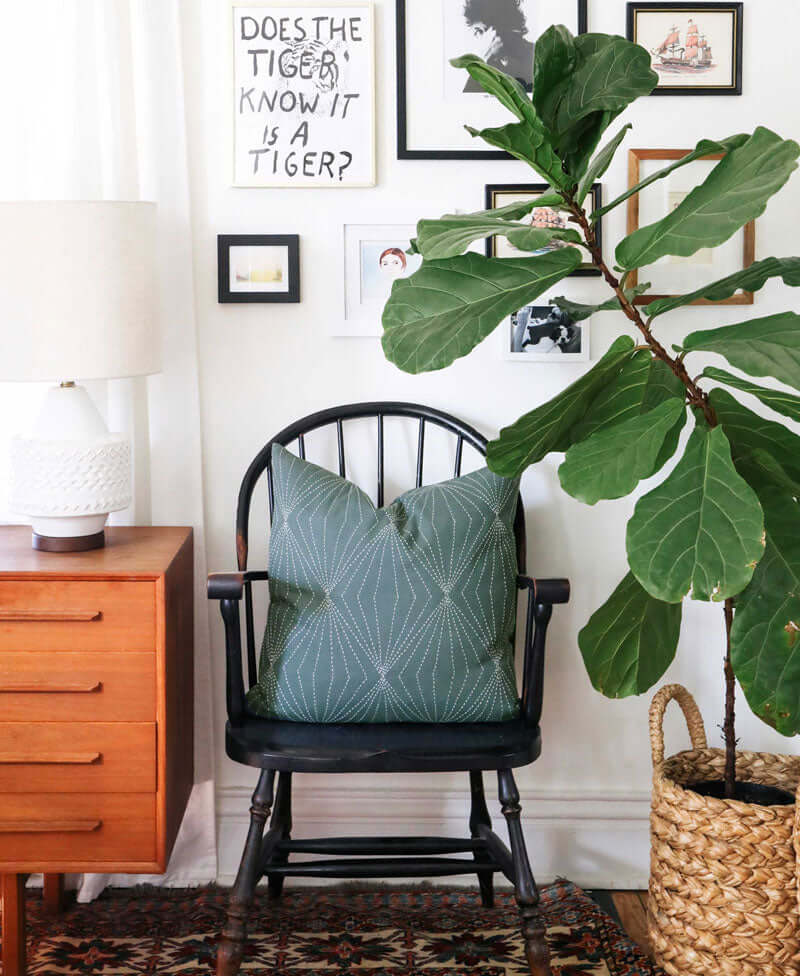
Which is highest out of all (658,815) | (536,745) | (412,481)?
(412,481)

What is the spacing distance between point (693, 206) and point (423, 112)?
85cm

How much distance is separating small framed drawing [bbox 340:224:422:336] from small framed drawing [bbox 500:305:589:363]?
0.86ft

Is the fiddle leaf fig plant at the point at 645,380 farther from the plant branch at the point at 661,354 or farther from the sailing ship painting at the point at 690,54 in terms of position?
the sailing ship painting at the point at 690,54

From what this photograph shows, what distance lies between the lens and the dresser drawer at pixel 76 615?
1.77m

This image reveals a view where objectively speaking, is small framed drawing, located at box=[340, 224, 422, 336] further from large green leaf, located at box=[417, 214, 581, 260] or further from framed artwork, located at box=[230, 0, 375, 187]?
large green leaf, located at box=[417, 214, 581, 260]

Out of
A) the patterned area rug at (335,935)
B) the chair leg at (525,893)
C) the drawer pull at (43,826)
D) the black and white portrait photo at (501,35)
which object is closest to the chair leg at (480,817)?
the patterned area rug at (335,935)

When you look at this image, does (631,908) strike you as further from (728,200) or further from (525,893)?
(728,200)

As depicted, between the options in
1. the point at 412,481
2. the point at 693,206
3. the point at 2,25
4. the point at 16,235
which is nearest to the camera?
the point at 693,206

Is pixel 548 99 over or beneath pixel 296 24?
beneath

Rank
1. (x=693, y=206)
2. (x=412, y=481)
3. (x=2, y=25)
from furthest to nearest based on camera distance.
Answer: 1. (x=412, y=481)
2. (x=2, y=25)
3. (x=693, y=206)

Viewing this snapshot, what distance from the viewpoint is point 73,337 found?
1805 mm

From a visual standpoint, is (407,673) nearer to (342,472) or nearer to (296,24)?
(342,472)

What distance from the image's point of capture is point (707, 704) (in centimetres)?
227

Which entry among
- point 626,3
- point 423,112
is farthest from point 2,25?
point 626,3
